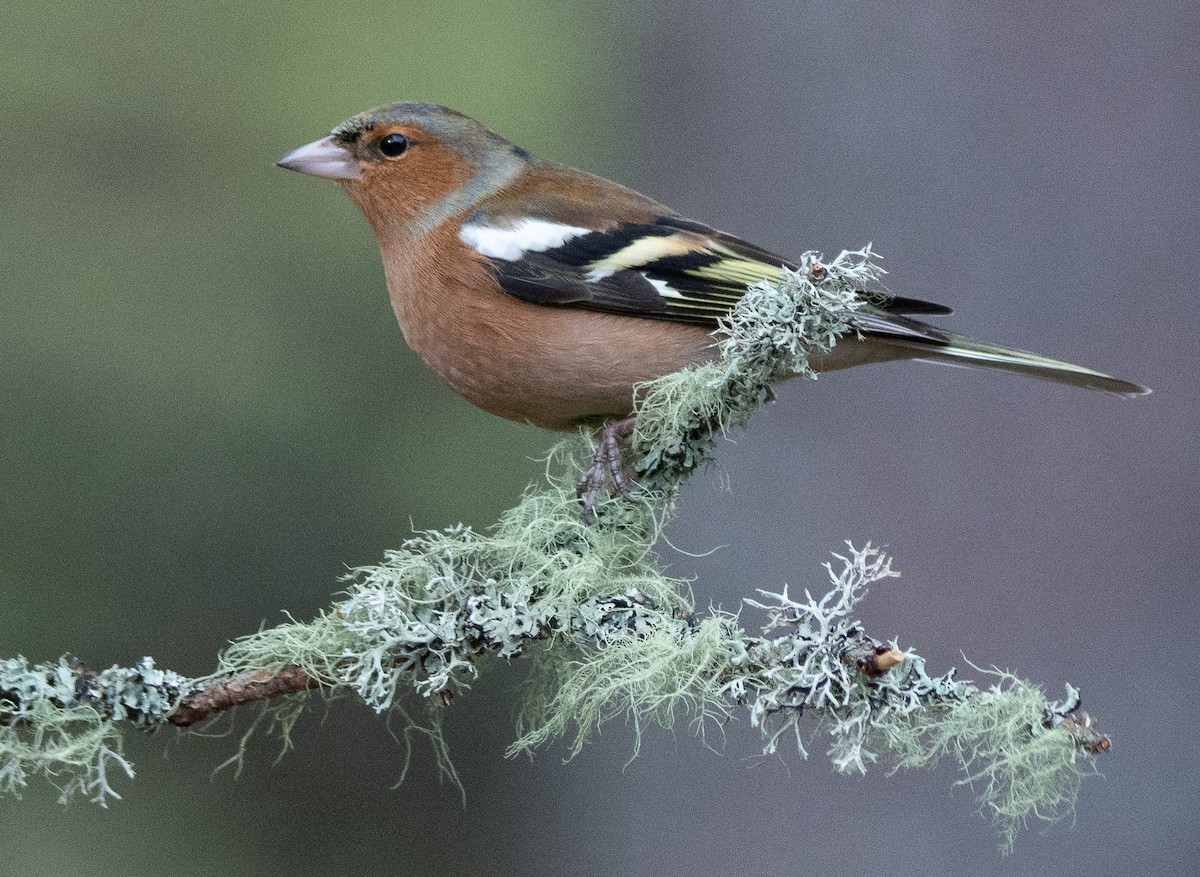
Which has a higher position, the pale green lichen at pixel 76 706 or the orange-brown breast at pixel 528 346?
the orange-brown breast at pixel 528 346

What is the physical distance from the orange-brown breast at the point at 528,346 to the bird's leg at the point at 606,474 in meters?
0.09

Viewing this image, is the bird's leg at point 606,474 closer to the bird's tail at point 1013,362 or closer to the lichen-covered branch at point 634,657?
the lichen-covered branch at point 634,657

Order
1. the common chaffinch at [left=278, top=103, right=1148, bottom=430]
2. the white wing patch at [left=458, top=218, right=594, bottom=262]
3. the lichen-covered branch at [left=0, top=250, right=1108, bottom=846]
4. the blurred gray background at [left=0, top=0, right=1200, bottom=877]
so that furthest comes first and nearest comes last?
the blurred gray background at [left=0, top=0, right=1200, bottom=877] < the white wing patch at [left=458, top=218, right=594, bottom=262] < the common chaffinch at [left=278, top=103, right=1148, bottom=430] < the lichen-covered branch at [left=0, top=250, right=1108, bottom=846]

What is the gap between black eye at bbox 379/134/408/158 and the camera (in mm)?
1797

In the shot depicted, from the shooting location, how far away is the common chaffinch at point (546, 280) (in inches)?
61.2

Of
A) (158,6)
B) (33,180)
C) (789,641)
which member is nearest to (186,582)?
(33,180)

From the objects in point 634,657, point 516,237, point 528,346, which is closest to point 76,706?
point 634,657

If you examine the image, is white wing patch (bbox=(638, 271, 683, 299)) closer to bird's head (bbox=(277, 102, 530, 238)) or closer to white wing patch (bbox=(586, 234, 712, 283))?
white wing patch (bbox=(586, 234, 712, 283))

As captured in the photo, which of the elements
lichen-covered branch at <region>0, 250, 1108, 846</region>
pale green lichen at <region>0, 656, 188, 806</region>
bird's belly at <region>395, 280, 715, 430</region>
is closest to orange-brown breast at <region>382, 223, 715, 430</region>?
bird's belly at <region>395, 280, 715, 430</region>

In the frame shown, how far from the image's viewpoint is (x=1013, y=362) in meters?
1.58

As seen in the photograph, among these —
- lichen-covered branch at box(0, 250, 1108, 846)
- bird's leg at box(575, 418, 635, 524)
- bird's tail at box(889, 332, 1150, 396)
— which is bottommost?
lichen-covered branch at box(0, 250, 1108, 846)

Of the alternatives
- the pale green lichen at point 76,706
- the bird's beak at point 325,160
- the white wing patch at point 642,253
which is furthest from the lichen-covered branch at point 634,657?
the bird's beak at point 325,160

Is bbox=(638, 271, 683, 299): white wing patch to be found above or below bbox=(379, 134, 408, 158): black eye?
below

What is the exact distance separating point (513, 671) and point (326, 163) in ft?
3.65
